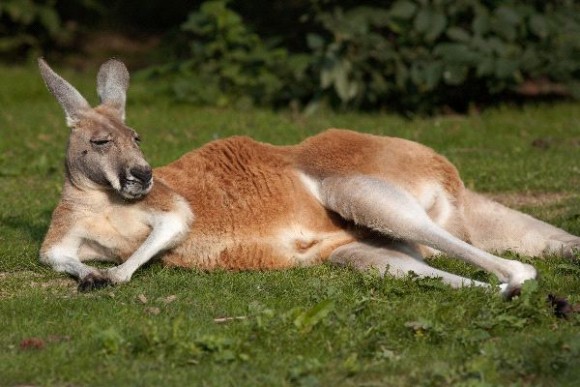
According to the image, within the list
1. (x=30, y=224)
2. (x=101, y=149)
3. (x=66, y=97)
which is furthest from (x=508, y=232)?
(x=30, y=224)

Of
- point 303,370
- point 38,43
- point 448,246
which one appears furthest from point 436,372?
point 38,43

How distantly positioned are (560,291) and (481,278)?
1.50 ft

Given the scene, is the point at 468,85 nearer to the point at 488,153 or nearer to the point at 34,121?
the point at 488,153

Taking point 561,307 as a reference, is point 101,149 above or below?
above

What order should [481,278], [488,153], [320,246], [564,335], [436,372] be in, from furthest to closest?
1. [488,153]
2. [320,246]
3. [481,278]
4. [564,335]
5. [436,372]

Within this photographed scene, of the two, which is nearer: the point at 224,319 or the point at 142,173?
the point at 224,319

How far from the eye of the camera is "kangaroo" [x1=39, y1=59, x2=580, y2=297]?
6402 mm

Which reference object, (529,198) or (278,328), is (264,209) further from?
(529,198)

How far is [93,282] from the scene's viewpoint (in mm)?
6156

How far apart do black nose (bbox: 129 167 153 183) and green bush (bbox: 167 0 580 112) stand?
5944mm

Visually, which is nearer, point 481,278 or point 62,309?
point 62,309

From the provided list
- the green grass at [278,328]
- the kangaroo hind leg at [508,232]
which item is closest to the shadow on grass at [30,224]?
the green grass at [278,328]

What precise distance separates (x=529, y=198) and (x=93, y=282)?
3.82 metres

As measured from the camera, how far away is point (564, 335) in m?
5.12
